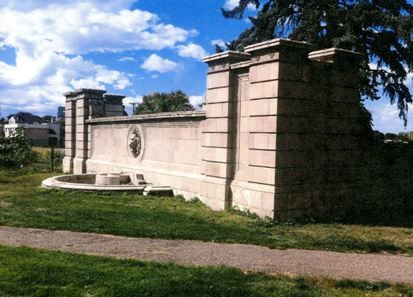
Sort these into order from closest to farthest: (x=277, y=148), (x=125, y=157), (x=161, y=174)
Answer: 1. (x=277, y=148)
2. (x=161, y=174)
3. (x=125, y=157)

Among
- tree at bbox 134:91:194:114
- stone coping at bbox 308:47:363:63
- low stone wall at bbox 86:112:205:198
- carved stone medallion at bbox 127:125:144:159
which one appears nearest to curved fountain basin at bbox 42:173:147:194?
low stone wall at bbox 86:112:205:198

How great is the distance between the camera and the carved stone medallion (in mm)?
15859

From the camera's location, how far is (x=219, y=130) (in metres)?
11.3

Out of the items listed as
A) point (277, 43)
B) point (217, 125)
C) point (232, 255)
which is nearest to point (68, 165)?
point (217, 125)

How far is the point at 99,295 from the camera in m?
4.94

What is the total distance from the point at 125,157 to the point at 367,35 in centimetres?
963

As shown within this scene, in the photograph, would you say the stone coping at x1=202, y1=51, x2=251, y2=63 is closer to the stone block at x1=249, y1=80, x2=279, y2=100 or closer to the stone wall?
the stone wall

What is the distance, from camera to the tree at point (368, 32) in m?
15.7

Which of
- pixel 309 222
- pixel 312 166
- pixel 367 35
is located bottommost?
pixel 309 222

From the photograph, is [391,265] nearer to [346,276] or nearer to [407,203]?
[346,276]

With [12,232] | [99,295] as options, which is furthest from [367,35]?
[99,295]

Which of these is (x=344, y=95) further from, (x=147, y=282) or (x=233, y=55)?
(x=147, y=282)

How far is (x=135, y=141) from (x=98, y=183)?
73.7 inches

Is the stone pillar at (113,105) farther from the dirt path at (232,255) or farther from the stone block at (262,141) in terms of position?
the dirt path at (232,255)
